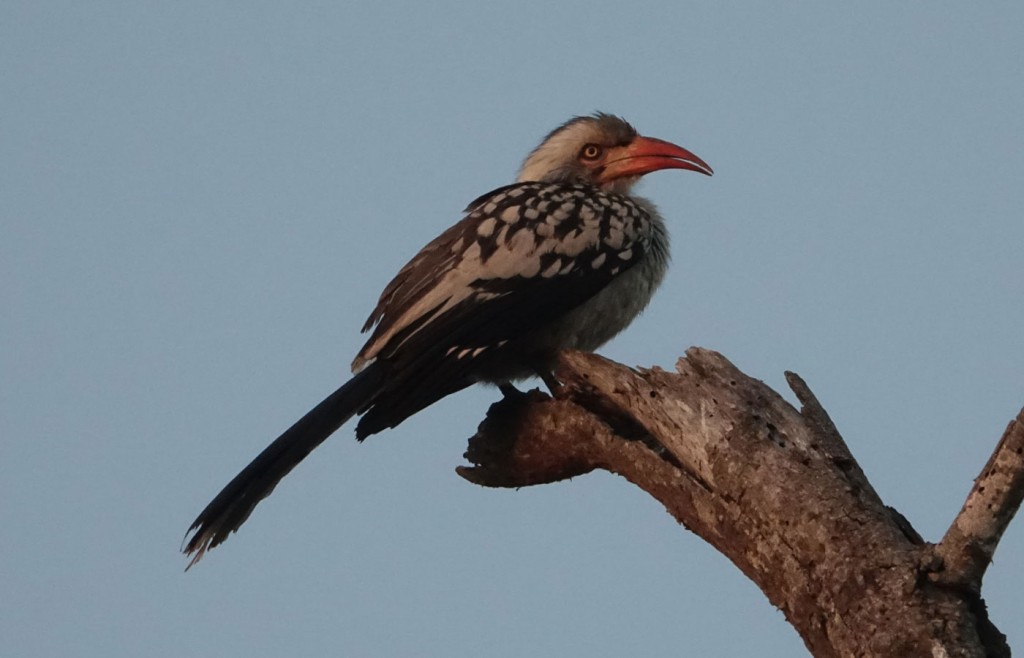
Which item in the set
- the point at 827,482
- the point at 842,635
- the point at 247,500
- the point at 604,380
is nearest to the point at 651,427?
the point at 604,380

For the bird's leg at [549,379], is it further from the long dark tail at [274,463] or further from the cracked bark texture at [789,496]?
the long dark tail at [274,463]

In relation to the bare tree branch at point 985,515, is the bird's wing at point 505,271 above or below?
above

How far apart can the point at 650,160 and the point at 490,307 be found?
1676mm

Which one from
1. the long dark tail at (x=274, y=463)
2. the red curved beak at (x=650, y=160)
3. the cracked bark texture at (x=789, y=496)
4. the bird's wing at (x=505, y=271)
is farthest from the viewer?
the red curved beak at (x=650, y=160)

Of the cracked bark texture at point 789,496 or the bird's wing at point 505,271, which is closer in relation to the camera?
the cracked bark texture at point 789,496

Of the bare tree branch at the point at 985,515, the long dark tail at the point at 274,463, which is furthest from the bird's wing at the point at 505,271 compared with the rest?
the bare tree branch at the point at 985,515

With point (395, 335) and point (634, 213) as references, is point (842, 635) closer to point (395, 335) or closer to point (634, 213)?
point (395, 335)

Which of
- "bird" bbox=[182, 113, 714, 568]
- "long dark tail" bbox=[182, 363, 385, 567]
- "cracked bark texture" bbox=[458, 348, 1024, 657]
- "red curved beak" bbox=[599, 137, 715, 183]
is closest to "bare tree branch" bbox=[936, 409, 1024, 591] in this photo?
"cracked bark texture" bbox=[458, 348, 1024, 657]

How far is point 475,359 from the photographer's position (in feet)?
15.7

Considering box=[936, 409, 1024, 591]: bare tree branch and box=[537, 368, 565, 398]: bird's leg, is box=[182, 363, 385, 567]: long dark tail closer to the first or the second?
box=[537, 368, 565, 398]: bird's leg

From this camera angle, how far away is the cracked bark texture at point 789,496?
3127 mm

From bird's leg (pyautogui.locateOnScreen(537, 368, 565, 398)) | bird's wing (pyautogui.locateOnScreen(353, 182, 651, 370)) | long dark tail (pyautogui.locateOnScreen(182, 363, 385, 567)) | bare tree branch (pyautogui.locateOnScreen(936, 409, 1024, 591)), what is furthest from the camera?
bird's leg (pyautogui.locateOnScreen(537, 368, 565, 398))

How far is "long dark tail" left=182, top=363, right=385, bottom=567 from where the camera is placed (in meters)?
4.52

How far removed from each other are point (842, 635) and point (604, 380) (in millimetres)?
1394
